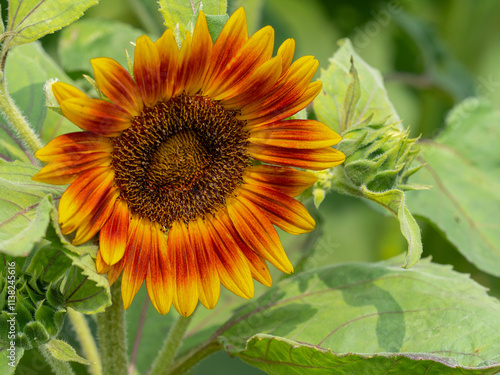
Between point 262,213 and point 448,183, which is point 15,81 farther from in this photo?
point 448,183

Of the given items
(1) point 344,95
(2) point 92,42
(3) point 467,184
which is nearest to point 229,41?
(1) point 344,95

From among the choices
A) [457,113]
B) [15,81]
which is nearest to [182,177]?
[15,81]

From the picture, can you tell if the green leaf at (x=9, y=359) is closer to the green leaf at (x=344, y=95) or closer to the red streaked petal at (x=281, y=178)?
the red streaked petal at (x=281, y=178)

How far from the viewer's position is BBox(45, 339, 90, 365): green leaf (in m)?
0.81

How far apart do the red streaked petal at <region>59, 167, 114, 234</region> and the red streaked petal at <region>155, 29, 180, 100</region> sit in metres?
0.15

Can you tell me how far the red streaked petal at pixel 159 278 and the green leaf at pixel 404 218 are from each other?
12.1 inches

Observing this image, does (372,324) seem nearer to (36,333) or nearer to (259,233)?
(259,233)

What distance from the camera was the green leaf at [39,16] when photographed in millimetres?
860

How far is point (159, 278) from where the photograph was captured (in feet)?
2.89

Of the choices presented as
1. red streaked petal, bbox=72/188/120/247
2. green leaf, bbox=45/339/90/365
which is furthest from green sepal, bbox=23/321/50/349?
red streaked petal, bbox=72/188/120/247

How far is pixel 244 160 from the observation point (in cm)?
98

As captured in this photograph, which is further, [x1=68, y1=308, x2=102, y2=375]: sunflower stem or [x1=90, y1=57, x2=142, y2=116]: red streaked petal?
[x1=68, y1=308, x2=102, y2=375]: sunflower stem

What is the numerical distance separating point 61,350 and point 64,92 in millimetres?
340

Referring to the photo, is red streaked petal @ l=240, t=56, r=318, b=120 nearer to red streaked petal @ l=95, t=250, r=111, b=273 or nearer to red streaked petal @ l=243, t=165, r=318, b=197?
red streaked petal @ l=243, t=165, r=318, b=197
